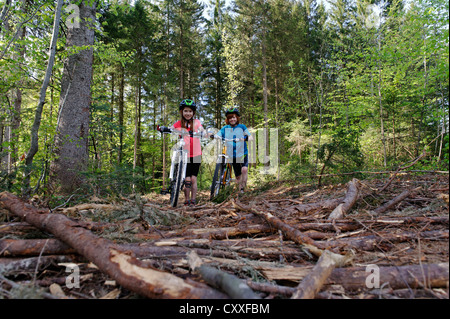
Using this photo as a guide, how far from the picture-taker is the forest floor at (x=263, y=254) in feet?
4.22

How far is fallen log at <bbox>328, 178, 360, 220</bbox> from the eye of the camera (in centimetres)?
261

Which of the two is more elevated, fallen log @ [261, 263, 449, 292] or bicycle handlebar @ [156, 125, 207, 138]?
bicycle handlebar @ [156, 125, 207, 138]

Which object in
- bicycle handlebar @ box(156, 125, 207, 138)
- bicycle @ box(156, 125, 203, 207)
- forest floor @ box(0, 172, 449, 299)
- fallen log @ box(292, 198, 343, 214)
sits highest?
bicycle handlebar @ box(156, 125, 207, 138)

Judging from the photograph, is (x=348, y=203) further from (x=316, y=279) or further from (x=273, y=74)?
(x=273, y=74)

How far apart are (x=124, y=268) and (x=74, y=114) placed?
16.7ft

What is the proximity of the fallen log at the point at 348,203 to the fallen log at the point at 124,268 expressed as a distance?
1.92 meters

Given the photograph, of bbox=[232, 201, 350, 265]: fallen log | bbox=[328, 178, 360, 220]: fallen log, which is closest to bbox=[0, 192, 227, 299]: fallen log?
bbox=[232, 201, 350, 265]: fallen log

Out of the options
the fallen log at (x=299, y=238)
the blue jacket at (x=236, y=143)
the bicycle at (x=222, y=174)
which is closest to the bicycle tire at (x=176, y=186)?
the bicycle at (x=222, y=174)

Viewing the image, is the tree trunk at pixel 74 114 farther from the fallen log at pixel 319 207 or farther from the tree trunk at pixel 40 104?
the fallen log at pixel 319 207

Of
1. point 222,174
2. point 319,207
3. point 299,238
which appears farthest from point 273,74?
point 299,238

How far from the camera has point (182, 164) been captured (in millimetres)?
5012

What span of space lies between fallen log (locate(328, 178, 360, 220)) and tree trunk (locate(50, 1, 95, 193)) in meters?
4.57

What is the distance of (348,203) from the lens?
2.87m

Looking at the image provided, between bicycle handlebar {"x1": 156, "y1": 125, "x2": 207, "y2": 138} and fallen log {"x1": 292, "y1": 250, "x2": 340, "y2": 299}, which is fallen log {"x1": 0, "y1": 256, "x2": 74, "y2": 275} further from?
bicycle handlebar {"x1": 156, "y1": 125, "x2": 207, "y2": 138}
